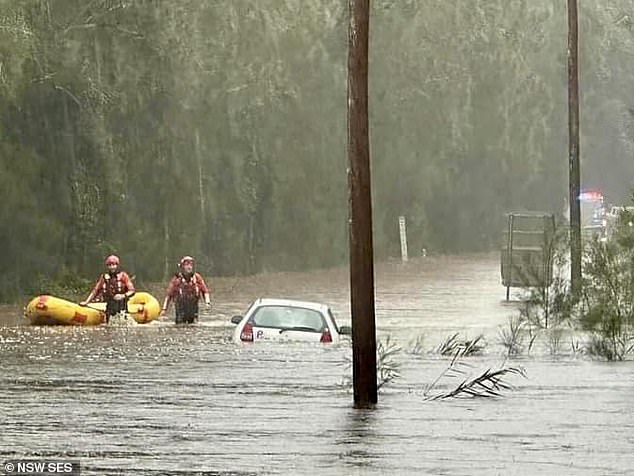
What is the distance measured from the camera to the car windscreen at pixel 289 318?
24.5 metres

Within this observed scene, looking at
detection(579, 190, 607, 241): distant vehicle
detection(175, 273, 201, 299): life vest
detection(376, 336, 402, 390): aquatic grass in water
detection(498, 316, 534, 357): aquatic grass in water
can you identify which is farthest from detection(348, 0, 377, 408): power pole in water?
detection(579, 190, 607, 241): distant vehicle

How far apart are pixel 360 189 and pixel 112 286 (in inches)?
584

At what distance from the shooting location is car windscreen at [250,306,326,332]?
24531 millimetres

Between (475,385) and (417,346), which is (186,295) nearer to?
(417,346)

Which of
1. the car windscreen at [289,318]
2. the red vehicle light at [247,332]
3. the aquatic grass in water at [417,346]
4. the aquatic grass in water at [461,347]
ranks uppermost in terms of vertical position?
the car windscreen at [289,318]

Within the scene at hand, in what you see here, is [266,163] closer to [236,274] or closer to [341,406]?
[236,274]

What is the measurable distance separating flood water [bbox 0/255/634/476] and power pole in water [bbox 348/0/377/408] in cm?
89

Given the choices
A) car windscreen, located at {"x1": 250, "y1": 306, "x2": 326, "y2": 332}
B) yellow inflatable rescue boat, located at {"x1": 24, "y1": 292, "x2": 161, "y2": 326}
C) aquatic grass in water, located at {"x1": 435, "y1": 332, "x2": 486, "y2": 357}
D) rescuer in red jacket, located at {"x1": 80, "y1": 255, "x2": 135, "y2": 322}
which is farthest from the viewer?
rescuer in red jacket, located at {"x1": 80, "y1": 255, "x2": 135, "y2": 322}

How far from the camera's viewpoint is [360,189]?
1666 centimetres

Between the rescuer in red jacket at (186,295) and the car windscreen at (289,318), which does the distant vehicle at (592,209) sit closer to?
the rescuer in red jacket at (186,295)

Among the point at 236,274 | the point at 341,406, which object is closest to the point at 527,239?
the point at 236,274

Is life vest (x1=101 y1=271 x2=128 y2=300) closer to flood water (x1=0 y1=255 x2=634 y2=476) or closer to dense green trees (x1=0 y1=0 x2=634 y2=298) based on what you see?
flood water (x1=0 y1=255 x2=634 y2=476)

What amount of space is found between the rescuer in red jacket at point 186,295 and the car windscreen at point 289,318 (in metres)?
5.25

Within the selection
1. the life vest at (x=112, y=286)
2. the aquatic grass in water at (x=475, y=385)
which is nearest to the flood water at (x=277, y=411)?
the aquatic grass in water at (x=475, y=385)
